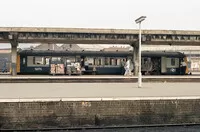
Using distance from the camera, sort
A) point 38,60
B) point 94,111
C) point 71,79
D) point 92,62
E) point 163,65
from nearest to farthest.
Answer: point 94,111 → point 71,79 → point 38,60 → point 92,62 → point 163,65

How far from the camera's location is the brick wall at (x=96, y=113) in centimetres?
Answer: 1302

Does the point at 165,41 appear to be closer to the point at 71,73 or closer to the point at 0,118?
the point at 71,73

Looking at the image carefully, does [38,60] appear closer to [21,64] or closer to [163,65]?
[21,64]

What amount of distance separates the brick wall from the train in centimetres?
2105

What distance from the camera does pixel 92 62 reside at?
3644 centimetres

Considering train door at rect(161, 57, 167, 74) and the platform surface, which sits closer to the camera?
the platform surface

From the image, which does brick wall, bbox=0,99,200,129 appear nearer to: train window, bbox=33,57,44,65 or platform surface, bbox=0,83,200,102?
platform surface, bbox=0,83,200,102

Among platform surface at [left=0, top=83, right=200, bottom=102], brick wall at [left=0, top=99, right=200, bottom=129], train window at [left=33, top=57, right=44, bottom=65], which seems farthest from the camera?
train window at [left=33, top=57, right=44, bottom=65]

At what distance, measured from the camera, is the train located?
35188mm

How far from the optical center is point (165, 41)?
110 feet

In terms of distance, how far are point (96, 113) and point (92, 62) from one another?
906 inches

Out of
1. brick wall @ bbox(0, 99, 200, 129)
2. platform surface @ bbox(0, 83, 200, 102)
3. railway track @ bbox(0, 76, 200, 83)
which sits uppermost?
railway track @ bbox(0, 76, 200, 83)

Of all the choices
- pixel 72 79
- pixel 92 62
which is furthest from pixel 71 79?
pixel 92 62

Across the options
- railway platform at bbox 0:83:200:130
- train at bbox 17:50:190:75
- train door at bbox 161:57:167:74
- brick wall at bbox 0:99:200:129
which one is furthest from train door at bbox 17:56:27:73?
brick wall at bbox 0:99:200:129
